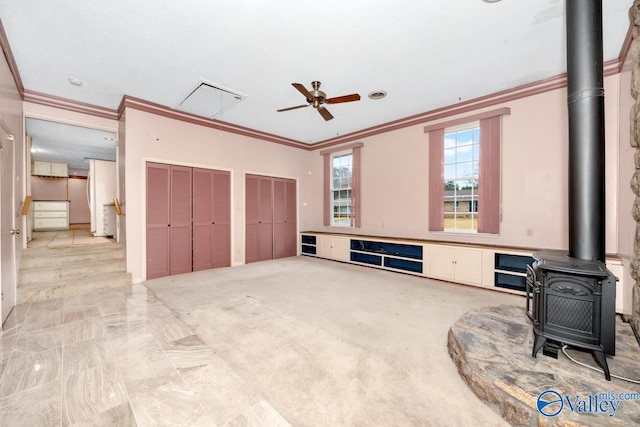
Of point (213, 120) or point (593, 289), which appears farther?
point (213, 120)

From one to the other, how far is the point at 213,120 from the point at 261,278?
11.1ft

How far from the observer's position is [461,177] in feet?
15.9

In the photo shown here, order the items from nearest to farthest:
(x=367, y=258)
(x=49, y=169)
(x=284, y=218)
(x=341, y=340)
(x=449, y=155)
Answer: (x=341, y=340) → (x=449, y=155) → (x=367, y=258) → (x=284, y=218) → (x=49, y=169)

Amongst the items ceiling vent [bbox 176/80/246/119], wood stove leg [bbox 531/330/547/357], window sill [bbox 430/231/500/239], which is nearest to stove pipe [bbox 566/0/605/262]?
wood stove leg [bbox 531/330/547/357]

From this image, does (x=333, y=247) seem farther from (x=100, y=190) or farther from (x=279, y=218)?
(x=100, y=190)

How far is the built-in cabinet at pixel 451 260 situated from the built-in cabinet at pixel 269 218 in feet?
4.72

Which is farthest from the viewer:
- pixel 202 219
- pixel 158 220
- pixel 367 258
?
pixel 367 258

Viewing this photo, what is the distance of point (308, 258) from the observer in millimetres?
6996

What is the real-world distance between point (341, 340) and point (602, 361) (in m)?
1.85

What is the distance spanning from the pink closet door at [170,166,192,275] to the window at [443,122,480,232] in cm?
497

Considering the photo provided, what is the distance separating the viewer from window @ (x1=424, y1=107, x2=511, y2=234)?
173 inches

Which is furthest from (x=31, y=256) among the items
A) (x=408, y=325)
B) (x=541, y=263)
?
(x=541, y=263)

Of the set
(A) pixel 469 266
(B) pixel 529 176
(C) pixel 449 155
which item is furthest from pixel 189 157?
(B) pixel 529 176

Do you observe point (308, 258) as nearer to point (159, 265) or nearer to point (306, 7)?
point (159, 265)
